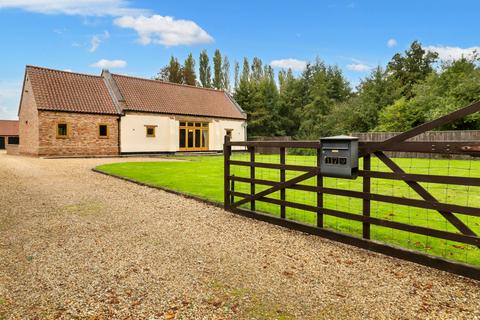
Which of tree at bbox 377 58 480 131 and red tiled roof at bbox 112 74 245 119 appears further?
red tiled roof at bbox 112 74 245 119

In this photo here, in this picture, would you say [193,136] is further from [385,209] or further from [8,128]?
[8,128]

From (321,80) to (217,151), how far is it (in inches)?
668

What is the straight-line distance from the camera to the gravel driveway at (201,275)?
3.05 m

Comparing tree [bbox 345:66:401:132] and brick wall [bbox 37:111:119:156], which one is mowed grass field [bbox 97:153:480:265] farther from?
tree [bbox 345:66:401:132]

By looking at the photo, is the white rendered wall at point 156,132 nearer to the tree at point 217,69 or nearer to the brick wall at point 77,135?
the brick wall at point 77,135

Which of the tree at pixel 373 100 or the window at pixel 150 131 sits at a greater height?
the tree at pixel 373 100

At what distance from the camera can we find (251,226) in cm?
605

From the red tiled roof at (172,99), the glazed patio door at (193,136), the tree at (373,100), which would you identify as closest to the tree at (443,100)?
the tree at (373,100)

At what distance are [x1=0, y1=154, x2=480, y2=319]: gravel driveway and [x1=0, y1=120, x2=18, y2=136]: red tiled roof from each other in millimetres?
57878

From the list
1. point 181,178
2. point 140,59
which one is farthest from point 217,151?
point 181,178

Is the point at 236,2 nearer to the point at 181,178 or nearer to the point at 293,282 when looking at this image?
the point at 181,178

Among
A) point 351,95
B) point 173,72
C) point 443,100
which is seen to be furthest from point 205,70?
point 443,100

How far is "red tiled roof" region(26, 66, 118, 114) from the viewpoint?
80.9ft

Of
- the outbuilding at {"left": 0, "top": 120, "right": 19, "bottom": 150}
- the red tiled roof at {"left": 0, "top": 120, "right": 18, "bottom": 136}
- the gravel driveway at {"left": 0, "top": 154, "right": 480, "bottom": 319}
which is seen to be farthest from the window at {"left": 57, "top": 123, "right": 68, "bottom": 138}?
the red tiled roof at {"left": 0, "top": 120, "right": 18, "bottom": 136}
